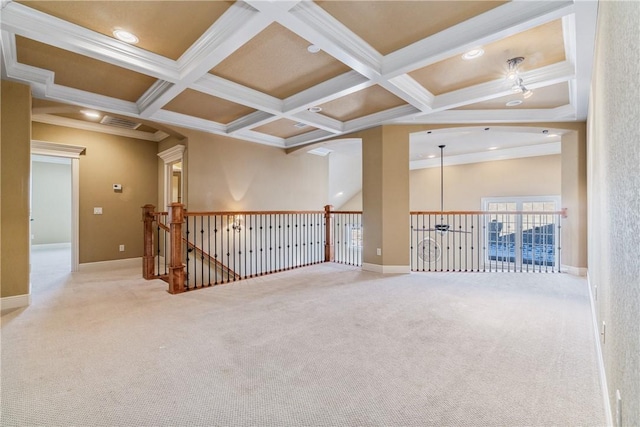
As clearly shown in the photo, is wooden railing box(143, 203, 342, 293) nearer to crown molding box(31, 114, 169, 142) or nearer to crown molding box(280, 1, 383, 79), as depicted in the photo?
crown molding box(31, 114, 169, 142)

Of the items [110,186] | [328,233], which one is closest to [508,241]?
[328,233]

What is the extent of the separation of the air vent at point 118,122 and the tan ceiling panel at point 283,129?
2.23 metres

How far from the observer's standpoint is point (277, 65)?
10.3 feet

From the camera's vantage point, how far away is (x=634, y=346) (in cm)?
95

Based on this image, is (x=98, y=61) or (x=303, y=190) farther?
(x=303, y=190)

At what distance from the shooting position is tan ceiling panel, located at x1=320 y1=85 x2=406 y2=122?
391 centimetres

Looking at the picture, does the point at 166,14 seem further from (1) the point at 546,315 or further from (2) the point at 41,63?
(1) the point at 546,315

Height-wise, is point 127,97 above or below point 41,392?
above

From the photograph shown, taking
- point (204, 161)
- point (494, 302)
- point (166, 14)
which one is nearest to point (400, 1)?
point (166, 14)

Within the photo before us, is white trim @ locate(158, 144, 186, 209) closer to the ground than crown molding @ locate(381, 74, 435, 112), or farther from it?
closer to the ground

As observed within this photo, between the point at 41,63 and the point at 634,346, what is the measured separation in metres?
4.92

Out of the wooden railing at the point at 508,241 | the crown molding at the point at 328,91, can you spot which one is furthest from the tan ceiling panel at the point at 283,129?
the wooden railing at the point at 508,241

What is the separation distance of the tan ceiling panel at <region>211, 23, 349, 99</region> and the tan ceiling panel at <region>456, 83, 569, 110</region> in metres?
2.36

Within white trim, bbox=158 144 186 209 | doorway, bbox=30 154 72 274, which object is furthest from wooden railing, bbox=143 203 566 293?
doorway, bbox=30 154 72 274
